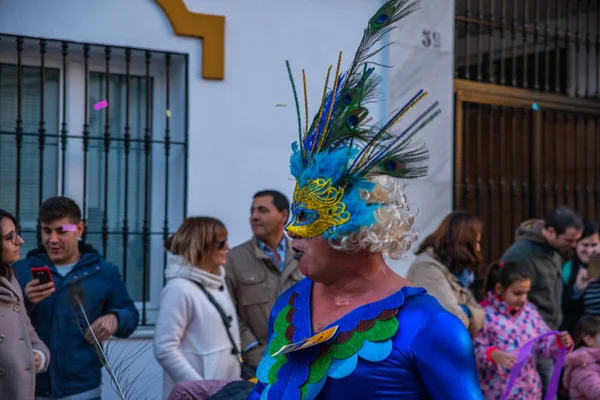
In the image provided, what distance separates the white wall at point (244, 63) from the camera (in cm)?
591

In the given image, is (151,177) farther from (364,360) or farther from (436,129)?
(364,360)

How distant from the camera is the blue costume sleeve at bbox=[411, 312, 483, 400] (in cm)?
219

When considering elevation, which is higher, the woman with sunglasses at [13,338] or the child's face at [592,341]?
the woman with sunglasses at [13,338]

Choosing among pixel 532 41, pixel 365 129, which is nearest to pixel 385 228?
pixel 365 129

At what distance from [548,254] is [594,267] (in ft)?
1.16

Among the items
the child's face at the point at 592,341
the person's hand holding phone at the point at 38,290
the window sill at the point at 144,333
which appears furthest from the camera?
the window sill at the point at 144,333

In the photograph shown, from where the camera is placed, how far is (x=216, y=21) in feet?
20.6

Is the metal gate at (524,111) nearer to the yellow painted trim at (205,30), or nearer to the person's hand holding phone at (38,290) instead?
the yellow painted trim at (205,30)

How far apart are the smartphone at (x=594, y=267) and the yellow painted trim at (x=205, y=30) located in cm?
293

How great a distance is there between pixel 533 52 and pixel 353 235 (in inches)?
255

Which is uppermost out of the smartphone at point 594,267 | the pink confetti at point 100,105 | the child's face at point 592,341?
the pink confetti at point 100,105

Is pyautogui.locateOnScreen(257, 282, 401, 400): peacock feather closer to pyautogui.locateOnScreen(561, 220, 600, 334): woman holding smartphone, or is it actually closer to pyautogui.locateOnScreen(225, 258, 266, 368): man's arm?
pyautogui.locateOnScreen(225, 258, 266, 368): man's arm

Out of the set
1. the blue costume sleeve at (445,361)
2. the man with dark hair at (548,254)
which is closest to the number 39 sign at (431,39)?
the man with dark hair at (548,254)

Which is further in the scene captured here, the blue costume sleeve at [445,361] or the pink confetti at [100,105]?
the pink confetti at [100,105]
